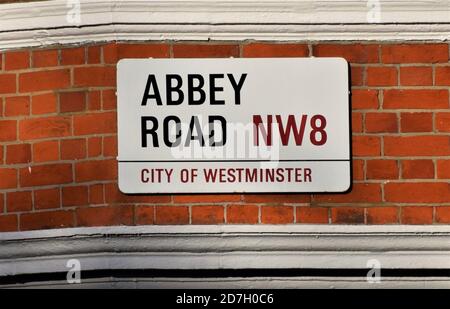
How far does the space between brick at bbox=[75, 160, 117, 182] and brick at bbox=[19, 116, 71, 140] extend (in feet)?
0.59

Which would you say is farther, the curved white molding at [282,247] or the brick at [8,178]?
the brick at [8,178]

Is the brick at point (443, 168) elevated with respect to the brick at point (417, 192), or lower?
elevated

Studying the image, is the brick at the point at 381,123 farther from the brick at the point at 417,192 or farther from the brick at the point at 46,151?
the brick at the point at 46,151

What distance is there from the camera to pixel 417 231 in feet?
16.5

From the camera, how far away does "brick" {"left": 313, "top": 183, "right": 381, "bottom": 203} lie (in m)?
5.05

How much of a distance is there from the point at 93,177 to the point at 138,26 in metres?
0.72

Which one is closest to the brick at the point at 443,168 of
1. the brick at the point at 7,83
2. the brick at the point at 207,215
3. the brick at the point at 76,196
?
the brick at the point at 207,215

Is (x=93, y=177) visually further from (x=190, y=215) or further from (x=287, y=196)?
(x=287, y=196)

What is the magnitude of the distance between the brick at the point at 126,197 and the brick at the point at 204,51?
0.65 meters

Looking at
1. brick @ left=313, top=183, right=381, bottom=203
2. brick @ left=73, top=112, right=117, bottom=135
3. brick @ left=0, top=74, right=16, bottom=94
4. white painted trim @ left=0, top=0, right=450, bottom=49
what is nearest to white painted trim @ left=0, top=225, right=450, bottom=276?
brick @ left=313, top=183, right=381, bottom=203

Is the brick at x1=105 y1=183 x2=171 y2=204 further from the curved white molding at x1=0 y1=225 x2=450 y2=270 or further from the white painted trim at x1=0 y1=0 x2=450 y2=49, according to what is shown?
the white painted trim at x1=0 y1=0 x2=450 y2=49

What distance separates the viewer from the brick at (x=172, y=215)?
5.03 meters

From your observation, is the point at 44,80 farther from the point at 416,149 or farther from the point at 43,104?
the point at 416,149

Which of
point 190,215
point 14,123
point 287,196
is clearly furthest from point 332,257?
point 14,123
